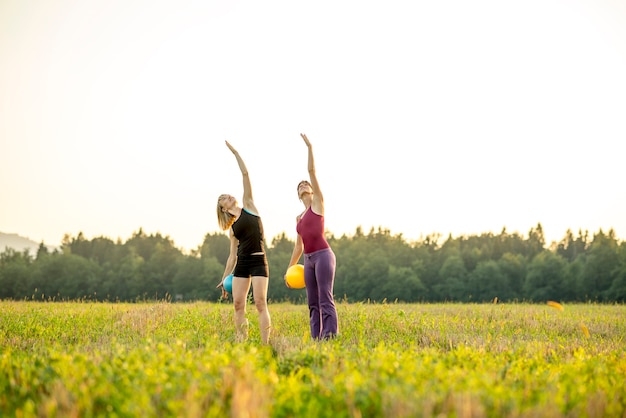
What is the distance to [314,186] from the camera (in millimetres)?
8992

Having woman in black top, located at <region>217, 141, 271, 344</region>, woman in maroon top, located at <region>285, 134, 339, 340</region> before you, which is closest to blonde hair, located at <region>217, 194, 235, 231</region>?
woman in black top, located at <region>217, 141, 271, 344</region>

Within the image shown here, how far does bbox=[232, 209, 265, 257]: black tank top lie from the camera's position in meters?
8.70

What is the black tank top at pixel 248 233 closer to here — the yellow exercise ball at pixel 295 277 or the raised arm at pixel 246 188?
the raised arm at pixel 246 188

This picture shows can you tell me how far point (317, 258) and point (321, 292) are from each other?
1.78ft

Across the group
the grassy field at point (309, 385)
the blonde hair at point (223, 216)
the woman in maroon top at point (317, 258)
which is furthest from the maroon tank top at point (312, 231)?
the grassy field at point (309, 385)

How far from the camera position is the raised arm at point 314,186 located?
8.88 meters

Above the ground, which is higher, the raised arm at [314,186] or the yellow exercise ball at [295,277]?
the raised arm at [314,186]

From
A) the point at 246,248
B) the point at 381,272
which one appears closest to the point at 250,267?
the point at 246,248

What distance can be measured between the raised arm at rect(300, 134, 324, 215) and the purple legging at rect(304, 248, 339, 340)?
687 mm

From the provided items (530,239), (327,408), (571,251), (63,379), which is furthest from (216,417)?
(571,251)

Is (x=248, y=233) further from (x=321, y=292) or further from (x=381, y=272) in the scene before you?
(x=381, y=272)

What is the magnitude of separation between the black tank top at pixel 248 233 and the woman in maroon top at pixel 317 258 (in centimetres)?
82

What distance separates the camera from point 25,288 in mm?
83000

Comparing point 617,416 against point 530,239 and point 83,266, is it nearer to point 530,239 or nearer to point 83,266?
point 83,266
